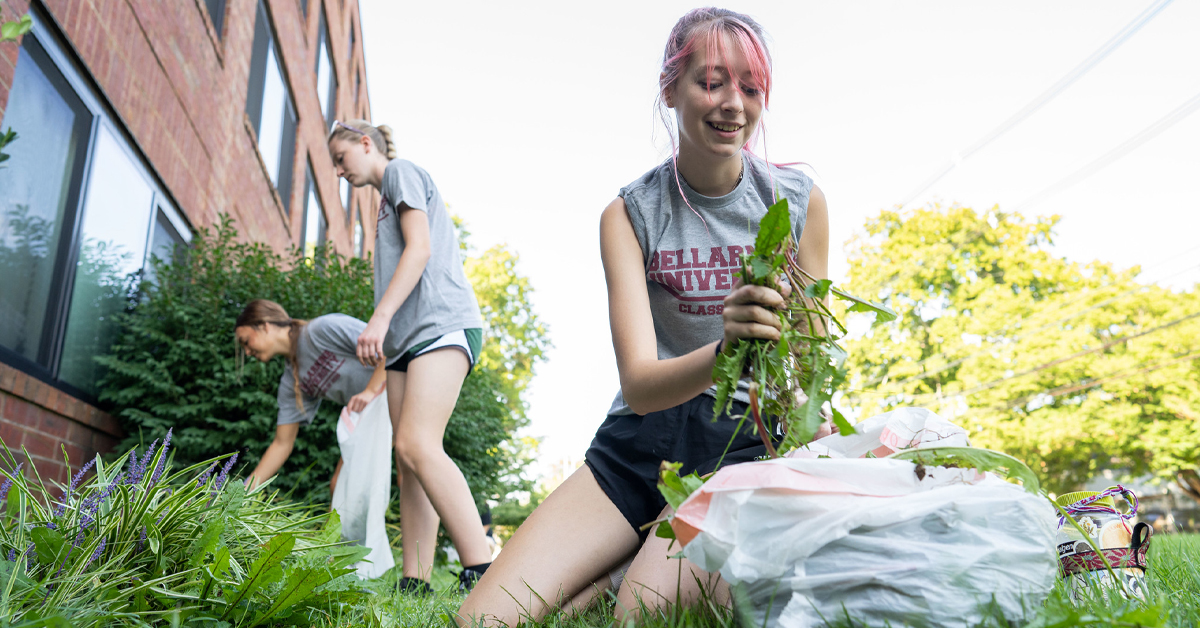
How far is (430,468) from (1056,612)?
239cm

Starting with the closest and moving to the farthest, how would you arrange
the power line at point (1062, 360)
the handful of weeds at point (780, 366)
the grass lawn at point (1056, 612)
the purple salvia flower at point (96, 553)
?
the grass lawn at point (1056, 612)
the handful of weeds at point (780, 366)
the purple salvia flower at point (96, 553)
the power line at point (1062, 360)

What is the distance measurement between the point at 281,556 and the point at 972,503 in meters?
1.49

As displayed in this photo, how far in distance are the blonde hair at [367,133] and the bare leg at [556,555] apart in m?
2.32

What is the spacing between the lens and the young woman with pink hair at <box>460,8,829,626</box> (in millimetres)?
1960

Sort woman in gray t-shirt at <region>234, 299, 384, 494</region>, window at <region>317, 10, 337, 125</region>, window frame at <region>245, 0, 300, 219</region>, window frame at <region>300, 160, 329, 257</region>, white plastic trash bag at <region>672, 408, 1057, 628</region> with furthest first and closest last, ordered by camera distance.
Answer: window at <region>317, 10, 337, 125</region>
window frame at <region>300, 160, 329, 257</region>
window frame at <region>245, 0, 300, 219</region>
woman in gray t-shirt at <region>234, 299, 384, 494</region>
white plastic trash bag at <region>672, 408, 1057, 628</region>

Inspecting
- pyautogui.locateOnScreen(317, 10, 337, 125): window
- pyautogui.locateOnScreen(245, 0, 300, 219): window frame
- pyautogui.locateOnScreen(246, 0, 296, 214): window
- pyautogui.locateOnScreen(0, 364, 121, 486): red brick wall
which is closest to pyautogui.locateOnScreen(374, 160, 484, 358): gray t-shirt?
pyautogui.locateOnScreen(0, 364, 121, 486): red brick wall

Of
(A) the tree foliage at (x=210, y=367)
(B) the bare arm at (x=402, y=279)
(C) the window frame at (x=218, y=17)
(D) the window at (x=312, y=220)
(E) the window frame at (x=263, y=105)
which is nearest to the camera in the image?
(B) the bare arm at (x=402, y=279)

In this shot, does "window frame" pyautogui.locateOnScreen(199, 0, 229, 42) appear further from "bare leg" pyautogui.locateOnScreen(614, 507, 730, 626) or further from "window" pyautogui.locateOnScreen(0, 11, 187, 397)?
"bare leg" pyautogui.locateOnScreen(614, 507, 730, 626)

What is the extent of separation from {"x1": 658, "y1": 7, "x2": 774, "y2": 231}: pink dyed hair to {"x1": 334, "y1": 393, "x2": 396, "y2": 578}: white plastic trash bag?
2.29m

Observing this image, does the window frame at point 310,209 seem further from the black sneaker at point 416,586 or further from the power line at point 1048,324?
the power line at point 1048,324

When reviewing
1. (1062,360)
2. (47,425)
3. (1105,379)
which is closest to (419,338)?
(47,425)

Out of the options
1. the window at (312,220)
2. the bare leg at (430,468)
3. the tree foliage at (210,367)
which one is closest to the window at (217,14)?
the tree foliage at (210,367)

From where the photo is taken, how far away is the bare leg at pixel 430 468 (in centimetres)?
302

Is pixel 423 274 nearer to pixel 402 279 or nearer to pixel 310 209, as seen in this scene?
pixel 402 279
